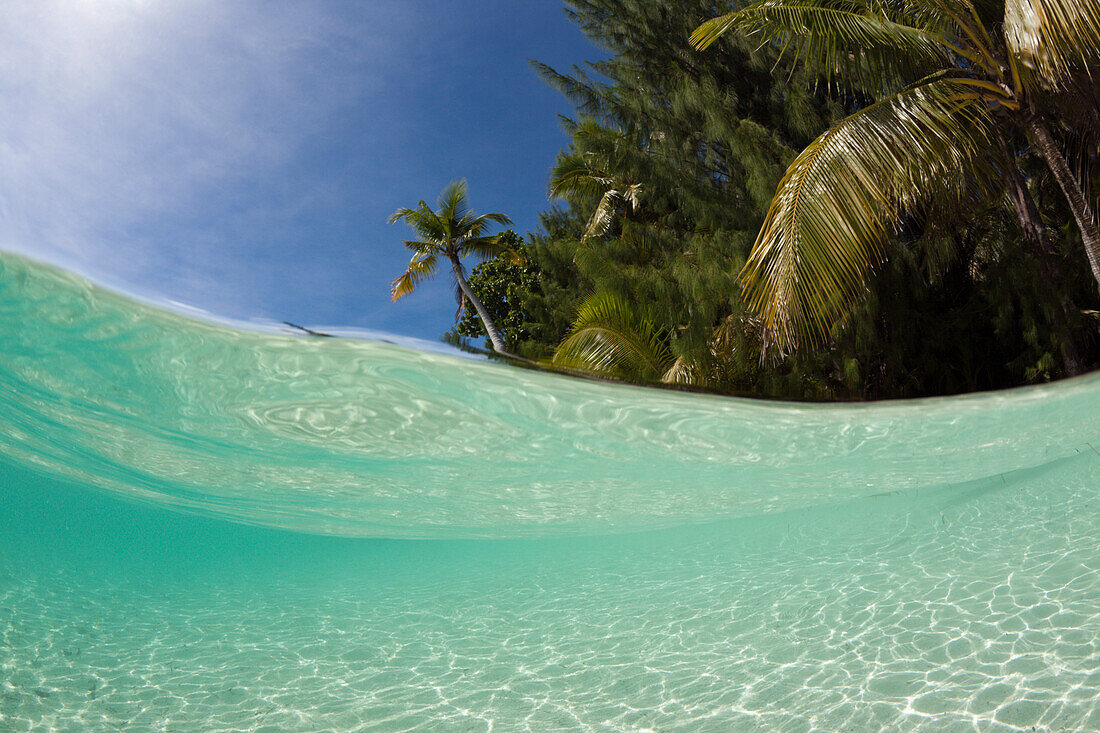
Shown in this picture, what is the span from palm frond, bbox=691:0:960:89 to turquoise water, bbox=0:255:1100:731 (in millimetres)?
4976

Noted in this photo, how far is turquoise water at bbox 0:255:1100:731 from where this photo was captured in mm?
6438

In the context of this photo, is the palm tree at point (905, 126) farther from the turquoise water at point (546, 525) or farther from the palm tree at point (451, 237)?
the palm tree at point (451, 237)

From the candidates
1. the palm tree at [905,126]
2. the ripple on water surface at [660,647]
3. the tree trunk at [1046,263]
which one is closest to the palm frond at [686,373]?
the palm tree at [905,126]

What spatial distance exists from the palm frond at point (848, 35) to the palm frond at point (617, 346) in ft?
16.5

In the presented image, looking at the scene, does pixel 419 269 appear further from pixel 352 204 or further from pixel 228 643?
pixel 228 643

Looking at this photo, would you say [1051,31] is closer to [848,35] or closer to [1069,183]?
[848,35]

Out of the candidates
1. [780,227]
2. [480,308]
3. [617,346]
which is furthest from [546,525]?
[780,227]

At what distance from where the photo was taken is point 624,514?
17672 millimetres

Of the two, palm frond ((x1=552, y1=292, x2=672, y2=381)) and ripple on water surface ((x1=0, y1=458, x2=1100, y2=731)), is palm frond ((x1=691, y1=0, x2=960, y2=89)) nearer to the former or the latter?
palm frond ((x1=552, y1=292, x2=672, y2=381))

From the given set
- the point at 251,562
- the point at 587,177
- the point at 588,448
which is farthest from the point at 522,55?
the point at 251,562

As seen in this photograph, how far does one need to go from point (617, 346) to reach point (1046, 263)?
7.00 metres

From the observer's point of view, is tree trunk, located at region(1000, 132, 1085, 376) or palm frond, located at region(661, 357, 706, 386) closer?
tree trunk, located at region(1000, 132, 1085, 376)

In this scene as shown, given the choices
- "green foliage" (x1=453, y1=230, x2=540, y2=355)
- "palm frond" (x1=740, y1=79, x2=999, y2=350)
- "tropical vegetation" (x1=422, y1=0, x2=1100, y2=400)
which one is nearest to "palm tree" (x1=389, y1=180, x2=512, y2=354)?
"green foliage" (x1=453, y1=230, x2=540, y2=355)

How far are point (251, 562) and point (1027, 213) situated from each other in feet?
125
